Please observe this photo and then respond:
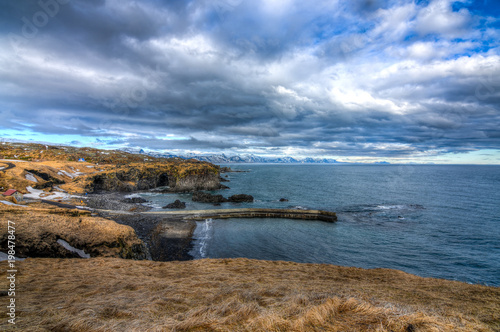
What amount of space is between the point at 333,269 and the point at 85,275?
1336cm

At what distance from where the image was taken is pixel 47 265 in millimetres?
10359

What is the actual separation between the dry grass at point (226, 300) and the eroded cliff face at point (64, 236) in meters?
1.19

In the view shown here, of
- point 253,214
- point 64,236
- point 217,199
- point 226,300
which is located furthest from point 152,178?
point 226,300

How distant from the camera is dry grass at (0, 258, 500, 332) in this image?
458cm

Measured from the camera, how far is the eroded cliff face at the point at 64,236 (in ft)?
37.3

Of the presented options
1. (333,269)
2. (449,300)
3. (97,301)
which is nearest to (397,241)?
(333,269)

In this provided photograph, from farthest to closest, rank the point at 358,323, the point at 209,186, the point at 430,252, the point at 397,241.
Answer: the point at 209,186, the point at 397,241, the point at 430,252, the point at 358,323

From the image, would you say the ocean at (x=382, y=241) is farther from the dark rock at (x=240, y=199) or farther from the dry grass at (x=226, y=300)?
the dark rock at (x=240, y=199)

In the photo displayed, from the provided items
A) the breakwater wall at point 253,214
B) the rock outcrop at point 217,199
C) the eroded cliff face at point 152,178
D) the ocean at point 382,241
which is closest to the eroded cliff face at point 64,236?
the ocean at point 382,241

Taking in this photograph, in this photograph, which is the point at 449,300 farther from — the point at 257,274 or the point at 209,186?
Answer: the point at 209,186

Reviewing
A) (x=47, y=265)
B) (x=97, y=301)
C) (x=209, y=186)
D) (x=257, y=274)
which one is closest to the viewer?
(x=97, y=301)

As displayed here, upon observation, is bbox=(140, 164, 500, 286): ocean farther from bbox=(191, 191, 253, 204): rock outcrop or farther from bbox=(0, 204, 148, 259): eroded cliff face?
bbox=(191, 191, 253, 204): rock outcrop

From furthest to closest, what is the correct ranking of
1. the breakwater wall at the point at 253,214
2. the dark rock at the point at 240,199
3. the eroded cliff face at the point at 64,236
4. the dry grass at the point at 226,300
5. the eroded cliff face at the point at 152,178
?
the eroded cliff face at the point at 152,178, the dark rock at the point at 240,199, the breakwater wall at the point at 253,214, the eroded cliff face at the point at 64,236, the dry grass at the point at 226,300

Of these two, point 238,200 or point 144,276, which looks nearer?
point 144,276
